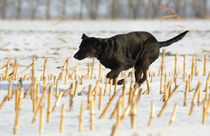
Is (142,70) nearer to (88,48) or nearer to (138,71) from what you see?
(138,71)

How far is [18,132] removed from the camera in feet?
8.96

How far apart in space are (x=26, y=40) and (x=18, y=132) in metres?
12.6

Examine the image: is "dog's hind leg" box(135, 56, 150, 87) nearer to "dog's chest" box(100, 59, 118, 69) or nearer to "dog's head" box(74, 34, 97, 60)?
"dog's chest" box(100, 59, 118, 69)

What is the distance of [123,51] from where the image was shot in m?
5.84

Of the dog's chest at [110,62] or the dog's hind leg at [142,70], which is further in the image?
the dog's hind leg at [142,70]

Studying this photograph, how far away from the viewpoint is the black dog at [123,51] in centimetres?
569

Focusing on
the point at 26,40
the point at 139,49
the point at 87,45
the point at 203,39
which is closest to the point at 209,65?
the point at 139,49

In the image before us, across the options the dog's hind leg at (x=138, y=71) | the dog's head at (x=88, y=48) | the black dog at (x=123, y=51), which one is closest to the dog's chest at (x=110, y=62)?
the black dog at (x=123, y=51)

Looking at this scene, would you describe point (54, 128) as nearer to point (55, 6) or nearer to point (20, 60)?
point (20, 60)

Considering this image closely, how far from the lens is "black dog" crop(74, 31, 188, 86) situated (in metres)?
5.69

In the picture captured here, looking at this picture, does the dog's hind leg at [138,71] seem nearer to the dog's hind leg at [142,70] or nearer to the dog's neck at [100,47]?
the dog's hind leg at [142,70]

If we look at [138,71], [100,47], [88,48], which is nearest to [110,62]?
[100,47]

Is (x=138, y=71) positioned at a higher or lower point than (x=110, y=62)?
lower

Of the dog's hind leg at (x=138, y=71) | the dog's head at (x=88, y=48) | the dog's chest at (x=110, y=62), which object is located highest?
the dog's head at (x=88, y=48)
